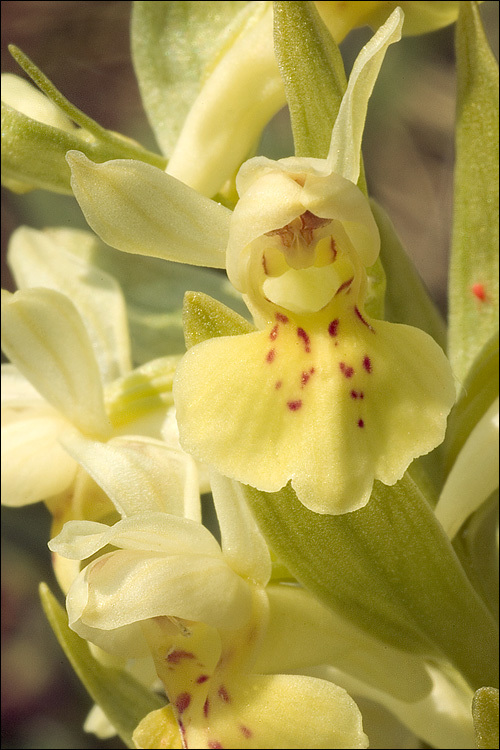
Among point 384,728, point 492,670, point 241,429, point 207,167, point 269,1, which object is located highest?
point 269,1

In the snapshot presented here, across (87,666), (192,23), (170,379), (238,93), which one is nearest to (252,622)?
(87,666)

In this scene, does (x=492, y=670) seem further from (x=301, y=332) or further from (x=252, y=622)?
(x=301, y=332)

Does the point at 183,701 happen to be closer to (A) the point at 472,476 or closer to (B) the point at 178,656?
(B) the point at 178,656

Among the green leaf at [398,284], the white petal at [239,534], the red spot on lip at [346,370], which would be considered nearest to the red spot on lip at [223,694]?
the white petal at [239,534]

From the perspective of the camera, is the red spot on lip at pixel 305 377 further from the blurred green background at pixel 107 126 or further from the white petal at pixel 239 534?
the blurred green background at pixel 107 126

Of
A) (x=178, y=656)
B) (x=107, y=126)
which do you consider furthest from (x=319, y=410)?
(x=107, y=126)

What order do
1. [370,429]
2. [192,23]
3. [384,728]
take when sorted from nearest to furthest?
[370,429] → [384,728] → [192,23]

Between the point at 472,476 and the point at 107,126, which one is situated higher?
the point at 472,476
